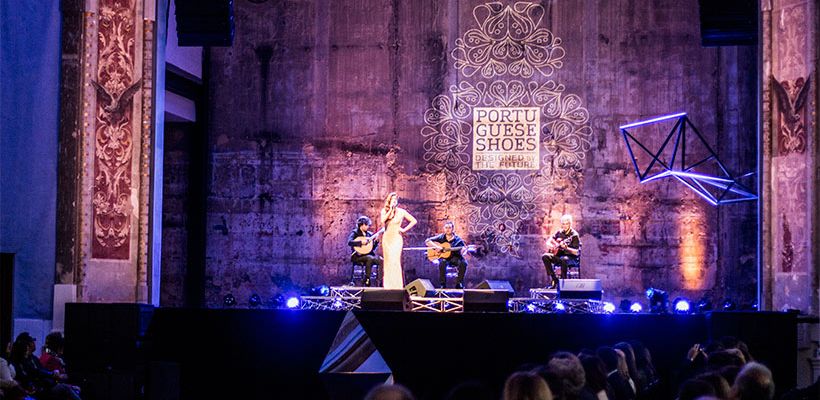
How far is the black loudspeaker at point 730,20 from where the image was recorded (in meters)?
12.5

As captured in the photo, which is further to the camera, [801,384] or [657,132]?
[657,132]

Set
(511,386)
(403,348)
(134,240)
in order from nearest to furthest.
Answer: (511,386), (403,348), (134,240)

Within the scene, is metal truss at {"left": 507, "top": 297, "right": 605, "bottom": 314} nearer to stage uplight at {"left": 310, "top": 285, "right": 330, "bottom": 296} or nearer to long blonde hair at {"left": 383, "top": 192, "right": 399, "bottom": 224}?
long blonde hair at {"left": 383, "top": 192, "right": 399, "bottom": 224}

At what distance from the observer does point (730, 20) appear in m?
12.6

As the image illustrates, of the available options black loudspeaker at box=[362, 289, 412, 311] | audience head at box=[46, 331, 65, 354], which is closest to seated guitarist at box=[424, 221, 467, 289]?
black loudspeaker at box=[362, 289, 412, 311]

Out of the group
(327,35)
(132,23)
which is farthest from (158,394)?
(327,35)

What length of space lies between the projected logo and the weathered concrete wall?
30mm

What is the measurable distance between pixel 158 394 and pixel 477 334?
3052mm

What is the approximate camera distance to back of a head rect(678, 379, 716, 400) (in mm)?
4277

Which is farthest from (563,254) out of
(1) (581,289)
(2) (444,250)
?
(2) (444,250)

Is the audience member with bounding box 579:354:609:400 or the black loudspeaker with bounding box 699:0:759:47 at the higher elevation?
the black loudspeaker with bounding box 699:0:759:47

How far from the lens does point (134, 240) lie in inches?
465

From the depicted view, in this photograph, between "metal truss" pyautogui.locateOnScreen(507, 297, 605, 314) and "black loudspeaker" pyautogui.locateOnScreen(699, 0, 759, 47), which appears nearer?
"black loudspeaker" pyautogui.locateOnScreen(699, 0, 759, 47)

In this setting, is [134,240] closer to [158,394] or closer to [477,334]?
[158,394]
